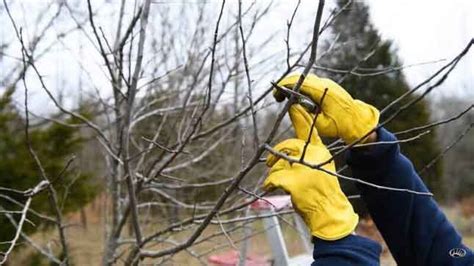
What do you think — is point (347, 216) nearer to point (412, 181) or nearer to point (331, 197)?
point (331, 197)

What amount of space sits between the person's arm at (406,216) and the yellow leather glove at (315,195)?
0.12 metres

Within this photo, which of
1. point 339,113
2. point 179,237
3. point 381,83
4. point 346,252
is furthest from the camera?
point 381,83

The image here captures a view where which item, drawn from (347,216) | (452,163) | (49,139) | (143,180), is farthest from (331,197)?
(452,163)

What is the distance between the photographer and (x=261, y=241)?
22.7 feet

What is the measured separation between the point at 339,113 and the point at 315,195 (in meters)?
0.18

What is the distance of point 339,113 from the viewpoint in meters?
1.38

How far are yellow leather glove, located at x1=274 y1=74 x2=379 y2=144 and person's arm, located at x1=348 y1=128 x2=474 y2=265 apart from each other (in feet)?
0.13

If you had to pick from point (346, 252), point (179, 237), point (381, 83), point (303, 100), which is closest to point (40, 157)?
point (179, 237)

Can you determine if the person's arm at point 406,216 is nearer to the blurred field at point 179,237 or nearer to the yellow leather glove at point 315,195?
the yellow leather glove at point 315,195

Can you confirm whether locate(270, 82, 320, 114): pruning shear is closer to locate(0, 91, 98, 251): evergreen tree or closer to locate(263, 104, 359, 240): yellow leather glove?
locate(263, 104, 359, 240): yellow leather glove

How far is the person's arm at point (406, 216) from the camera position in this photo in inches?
56.6

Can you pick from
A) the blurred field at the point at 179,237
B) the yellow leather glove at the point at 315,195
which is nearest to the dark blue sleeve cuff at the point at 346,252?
the yellow leather glove at the point at 315,195

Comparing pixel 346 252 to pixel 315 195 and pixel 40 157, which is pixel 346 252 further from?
pixel 40 157

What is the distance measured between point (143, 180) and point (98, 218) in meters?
8.29
